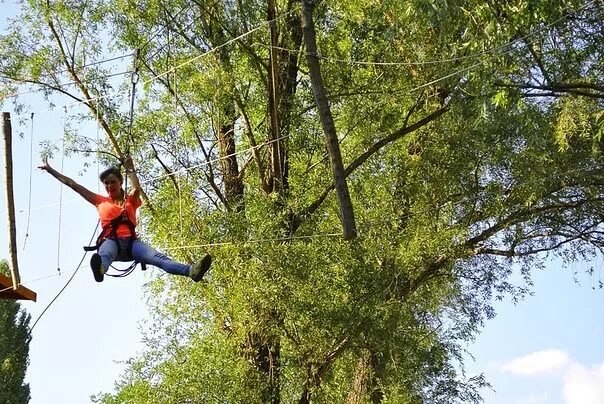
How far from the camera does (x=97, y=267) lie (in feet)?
20.9

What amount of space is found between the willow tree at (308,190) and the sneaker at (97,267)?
15.3 ft

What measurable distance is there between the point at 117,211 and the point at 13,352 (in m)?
15.7

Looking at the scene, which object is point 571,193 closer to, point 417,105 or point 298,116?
point 417,105

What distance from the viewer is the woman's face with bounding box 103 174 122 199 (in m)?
7.05

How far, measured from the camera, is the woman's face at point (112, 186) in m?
7.05

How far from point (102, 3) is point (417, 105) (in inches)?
165

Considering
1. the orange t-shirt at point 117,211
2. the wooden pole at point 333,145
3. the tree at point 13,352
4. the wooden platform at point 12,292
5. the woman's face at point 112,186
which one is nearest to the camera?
the wooden pole at point 333,145

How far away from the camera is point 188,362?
438 inches

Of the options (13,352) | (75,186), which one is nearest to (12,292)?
(75,186)

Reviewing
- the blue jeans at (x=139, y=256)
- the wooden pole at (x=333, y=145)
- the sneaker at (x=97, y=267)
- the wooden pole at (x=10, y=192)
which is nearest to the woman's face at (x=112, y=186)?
the blue jeans at (x=139, y=256)

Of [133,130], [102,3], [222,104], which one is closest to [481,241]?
[222,104]

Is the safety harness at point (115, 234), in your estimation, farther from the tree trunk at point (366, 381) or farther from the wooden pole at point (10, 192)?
the tree trunk at point (366, 381)

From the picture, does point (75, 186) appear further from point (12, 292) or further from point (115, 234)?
point (12, 292)

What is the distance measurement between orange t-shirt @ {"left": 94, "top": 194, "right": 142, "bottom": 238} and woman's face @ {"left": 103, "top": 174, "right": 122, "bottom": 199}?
0.22 ft
